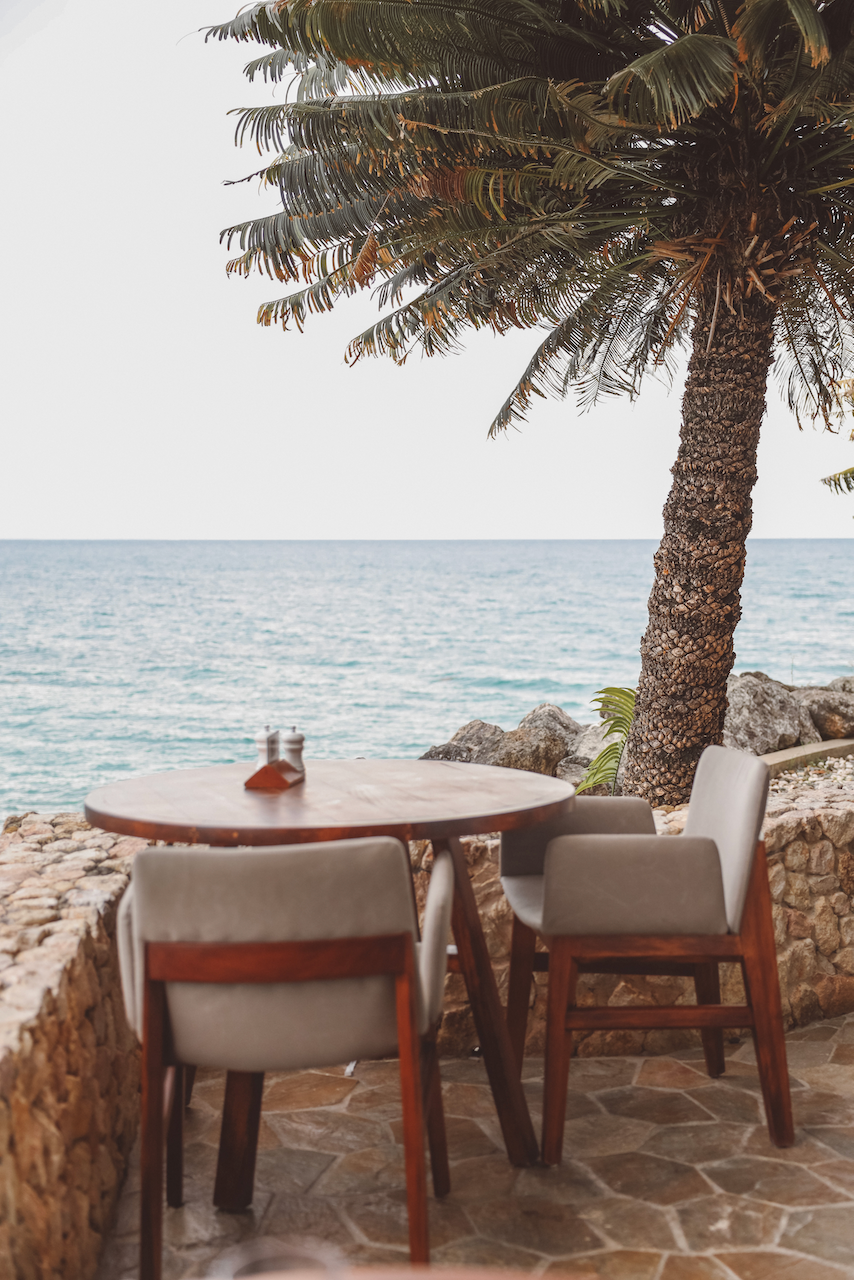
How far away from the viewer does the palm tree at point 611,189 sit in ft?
13.9

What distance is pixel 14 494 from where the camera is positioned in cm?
4531

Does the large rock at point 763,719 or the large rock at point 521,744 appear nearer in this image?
the large rock at point 763,719

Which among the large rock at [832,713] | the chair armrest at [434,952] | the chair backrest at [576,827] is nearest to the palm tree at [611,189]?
the chair backrest at [576,827]

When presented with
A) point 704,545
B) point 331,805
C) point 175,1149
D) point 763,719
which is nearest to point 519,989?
point 331,805

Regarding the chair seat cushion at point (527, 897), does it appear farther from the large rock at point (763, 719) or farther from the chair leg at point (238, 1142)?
the large rock at point (763, 719)

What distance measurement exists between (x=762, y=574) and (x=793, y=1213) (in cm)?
4630

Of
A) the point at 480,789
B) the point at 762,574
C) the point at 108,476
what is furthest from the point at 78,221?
the point at 480,789

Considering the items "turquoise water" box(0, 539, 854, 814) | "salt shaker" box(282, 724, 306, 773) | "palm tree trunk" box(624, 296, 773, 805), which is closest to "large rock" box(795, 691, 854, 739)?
"palm tree trunk" box(624, 296, 773, 805)

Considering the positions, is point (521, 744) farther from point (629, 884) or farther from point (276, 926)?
point (276, 926)

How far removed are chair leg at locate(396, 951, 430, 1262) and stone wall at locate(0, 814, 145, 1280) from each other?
0.69 meters

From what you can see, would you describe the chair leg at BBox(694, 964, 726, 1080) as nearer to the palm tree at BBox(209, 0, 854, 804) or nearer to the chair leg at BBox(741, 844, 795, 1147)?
the chair leg at BBox(741, 844, 795, 1147)

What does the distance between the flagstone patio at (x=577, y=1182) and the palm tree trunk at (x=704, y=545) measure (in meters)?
2.11

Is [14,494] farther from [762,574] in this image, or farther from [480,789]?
[480,789]

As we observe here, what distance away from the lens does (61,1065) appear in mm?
2090
